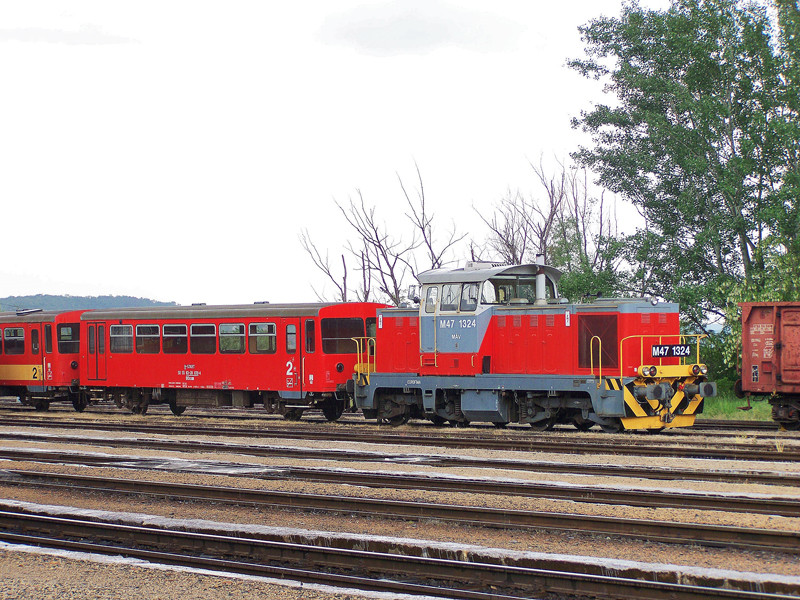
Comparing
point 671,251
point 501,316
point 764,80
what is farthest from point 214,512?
point 764,80

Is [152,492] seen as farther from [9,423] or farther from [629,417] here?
[9,423]

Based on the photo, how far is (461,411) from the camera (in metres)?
20.1

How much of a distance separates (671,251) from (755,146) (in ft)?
14.1

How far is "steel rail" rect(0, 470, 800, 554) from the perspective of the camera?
8.82 meters

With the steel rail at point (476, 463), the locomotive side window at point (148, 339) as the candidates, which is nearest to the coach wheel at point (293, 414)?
the locomotive side window at point (148, 339)

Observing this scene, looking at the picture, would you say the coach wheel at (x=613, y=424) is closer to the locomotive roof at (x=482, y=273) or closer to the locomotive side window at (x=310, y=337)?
the locomotive roof at (x=482, y=273)

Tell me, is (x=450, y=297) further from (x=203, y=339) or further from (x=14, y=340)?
(x=14, y=340)

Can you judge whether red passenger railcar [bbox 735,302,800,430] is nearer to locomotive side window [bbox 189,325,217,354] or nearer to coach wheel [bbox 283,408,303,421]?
coach wheel [bbox 283,408,303,421]

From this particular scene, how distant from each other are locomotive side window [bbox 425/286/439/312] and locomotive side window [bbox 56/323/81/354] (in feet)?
44.2

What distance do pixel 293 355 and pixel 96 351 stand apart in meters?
7.92

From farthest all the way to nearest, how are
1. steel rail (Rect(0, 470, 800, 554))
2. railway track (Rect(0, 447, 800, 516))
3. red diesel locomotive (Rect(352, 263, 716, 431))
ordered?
red diesel locomotive (Rect(352, 263, 716, 431)), railway track (Rect(0, 447, 800, 516)), steel rail (Rect(0, 470, 800, 554))

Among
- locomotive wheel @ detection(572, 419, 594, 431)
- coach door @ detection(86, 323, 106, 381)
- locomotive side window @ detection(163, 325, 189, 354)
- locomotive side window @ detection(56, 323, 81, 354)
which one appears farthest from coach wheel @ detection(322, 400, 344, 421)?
locomotive side window @ detection(56, 323, 81, 354)

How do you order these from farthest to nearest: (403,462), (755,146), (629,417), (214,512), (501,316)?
(755,146) < (501,316) < (629,417) < (403,462) < (214,512)

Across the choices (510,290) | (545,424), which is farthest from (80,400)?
(545,424)
